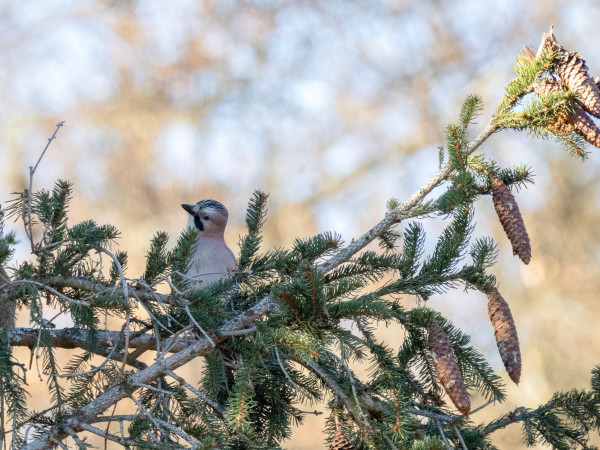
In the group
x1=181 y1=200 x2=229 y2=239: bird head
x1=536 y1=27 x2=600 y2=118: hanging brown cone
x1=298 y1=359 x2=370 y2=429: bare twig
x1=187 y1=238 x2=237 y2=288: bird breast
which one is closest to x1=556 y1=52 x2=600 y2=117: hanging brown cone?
x1=536 y1=27 x2=600 y2=118: hanging brown cone

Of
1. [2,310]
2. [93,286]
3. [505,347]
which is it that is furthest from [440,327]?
[2,310]

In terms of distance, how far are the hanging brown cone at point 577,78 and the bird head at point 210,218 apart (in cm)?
131

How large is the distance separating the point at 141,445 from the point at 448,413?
58 centimetres

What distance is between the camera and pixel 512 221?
1.35 meters

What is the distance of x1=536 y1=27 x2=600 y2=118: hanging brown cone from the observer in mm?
1269

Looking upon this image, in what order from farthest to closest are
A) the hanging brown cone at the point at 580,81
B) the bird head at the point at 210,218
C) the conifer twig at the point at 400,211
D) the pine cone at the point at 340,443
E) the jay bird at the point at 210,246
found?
the bird head at the point at 210,218
the jay bird at the point at 210,246
the conifer twig at the point at 400,211
the hanging brown cone at the point at 580,81
the pine cone at the point at 340,443

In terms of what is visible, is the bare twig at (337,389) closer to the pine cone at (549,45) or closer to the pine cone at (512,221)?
the pine cone at (512,221)

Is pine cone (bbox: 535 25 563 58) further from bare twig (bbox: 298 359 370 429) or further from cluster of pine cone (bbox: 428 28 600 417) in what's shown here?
bare twig (bbox: 298 359 370 429)

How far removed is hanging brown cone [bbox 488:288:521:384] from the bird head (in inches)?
48.8

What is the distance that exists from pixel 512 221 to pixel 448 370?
12.9 inches

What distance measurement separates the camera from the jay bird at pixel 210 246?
6.98ft

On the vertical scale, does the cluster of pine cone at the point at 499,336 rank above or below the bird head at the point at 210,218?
below

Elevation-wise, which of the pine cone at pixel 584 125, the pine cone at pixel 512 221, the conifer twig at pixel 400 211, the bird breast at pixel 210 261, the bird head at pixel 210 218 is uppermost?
the bird head at pixel 210 218

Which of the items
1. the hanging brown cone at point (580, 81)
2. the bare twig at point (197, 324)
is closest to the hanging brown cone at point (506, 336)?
the hanging brown cone at point (580, 81)
